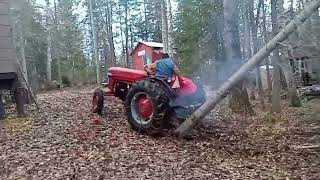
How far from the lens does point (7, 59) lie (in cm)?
950

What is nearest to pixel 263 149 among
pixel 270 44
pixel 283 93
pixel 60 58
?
pixel 270 44

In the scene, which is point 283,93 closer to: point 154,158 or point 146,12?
point 154,158

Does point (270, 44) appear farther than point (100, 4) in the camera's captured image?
No

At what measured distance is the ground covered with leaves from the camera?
555cm

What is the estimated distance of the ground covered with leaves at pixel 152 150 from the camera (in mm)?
5547

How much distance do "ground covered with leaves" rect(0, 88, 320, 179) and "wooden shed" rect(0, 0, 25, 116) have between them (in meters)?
0.81

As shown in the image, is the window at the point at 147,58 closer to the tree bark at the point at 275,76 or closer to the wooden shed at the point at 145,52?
the wooden shed at the point at 145,52

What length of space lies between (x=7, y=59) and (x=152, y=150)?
16.2ft

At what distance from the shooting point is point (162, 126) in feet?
24.3

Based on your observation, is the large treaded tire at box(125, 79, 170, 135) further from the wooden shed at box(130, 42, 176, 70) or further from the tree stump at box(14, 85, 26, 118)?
the wooden shed at box(130, 42, 176, 70)

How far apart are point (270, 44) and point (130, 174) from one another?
132 inches

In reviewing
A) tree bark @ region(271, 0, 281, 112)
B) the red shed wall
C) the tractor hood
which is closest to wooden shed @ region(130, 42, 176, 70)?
the red shed wall

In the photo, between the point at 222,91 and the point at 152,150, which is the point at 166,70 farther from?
the point at 152,150

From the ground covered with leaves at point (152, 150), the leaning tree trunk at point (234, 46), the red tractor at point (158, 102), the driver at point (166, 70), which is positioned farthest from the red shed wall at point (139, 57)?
the driver at point (166, 70)
